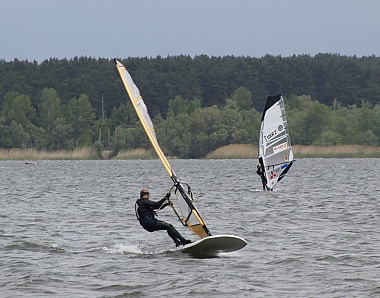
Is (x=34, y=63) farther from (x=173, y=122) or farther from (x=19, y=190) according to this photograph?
(x=19, y=190)

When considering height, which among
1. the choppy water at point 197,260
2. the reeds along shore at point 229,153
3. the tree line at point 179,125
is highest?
the tree line at point 179,125

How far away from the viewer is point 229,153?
272ft

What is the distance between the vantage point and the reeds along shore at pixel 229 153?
73.3 m

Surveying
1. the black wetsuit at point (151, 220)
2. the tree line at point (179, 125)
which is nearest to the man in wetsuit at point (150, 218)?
the black wetsuit at point (151, 220)

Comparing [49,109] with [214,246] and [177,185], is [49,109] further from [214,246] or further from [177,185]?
[214,246]

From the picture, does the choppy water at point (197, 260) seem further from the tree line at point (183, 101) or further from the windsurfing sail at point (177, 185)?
the tree line at point (183, 101)

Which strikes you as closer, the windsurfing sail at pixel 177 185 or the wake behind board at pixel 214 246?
the wake behind board at pixel 214 246

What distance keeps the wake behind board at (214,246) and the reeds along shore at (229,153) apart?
57.1 m

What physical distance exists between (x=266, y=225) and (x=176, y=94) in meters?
99.6

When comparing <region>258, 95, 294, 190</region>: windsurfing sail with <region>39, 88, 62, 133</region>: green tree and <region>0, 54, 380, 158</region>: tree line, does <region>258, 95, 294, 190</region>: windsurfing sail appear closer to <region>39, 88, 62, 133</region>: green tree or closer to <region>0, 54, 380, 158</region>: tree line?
<region>0, 54, 380, 158</region>: tree line

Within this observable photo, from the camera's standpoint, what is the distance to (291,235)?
1775 centimetres

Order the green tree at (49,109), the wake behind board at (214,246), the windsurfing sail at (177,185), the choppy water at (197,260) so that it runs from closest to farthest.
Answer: the choppy water at (197,260) → the wake behind board at (214,246) → the windsurfing sail at (177,185) → the green tree at (49,109)

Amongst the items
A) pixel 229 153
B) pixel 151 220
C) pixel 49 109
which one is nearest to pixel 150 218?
pixel 151 220

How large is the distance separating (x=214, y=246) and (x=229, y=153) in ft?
224
